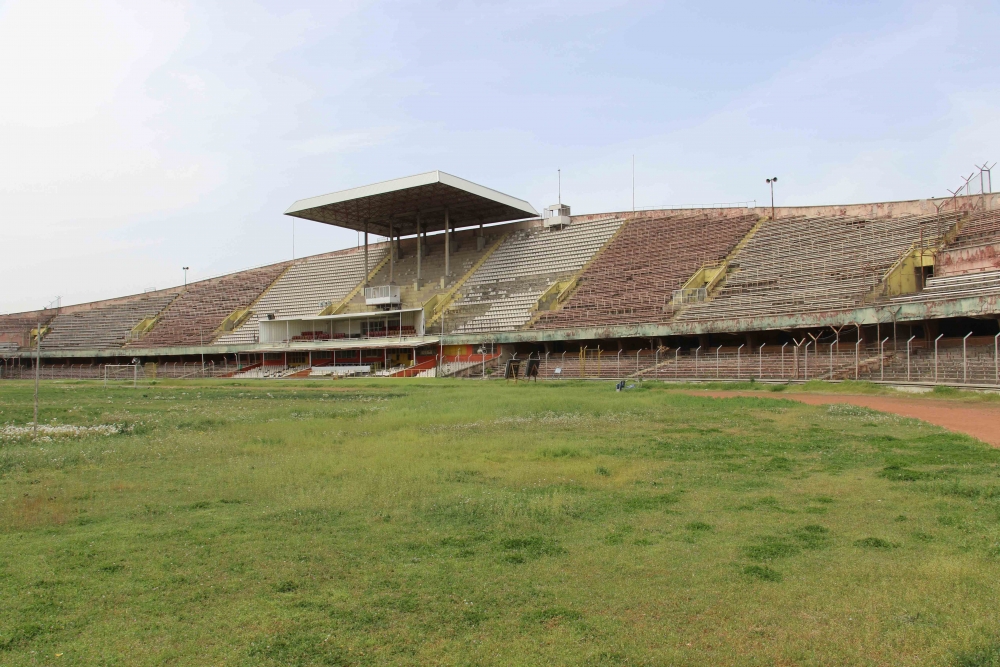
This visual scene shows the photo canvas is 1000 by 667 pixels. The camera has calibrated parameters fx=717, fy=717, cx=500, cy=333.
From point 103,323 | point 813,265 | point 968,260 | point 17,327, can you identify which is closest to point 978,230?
point 968,260

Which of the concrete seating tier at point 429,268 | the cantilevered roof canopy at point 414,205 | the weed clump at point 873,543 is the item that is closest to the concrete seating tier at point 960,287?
the weed clump at point 873,543

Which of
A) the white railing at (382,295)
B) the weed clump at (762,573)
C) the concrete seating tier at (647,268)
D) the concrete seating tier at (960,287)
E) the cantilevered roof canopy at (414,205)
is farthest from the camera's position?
the white railing at (382,295)

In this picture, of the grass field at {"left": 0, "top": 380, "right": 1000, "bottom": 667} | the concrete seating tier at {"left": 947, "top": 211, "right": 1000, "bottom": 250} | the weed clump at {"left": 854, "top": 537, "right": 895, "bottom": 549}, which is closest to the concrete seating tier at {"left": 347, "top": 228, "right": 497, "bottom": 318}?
the concrete seating tier at {"left": 947, "top": 211, "right": 1000, "bottom": 250}

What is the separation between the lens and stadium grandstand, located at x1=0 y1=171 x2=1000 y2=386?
31.8 metres

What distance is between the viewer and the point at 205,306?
73625mm

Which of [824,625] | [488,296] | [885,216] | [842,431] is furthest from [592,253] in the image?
[824,625]

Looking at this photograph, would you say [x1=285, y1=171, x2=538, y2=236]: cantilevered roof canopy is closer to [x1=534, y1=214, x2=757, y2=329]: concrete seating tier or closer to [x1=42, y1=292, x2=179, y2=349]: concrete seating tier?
[x1=534, y1=214, x2=757, y2=329]: concrete seating tier

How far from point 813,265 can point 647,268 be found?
12107mm

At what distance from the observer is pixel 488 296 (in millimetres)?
56156

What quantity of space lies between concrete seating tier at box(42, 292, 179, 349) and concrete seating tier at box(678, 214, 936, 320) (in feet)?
188

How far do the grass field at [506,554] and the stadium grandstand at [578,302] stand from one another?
14938 mm

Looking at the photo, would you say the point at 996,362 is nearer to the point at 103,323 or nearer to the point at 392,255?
the point at 392,255

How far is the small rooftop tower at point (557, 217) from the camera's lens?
62.6 metres

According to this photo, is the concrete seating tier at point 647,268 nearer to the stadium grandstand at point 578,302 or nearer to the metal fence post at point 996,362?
the stadium grandstand at point 578,302
